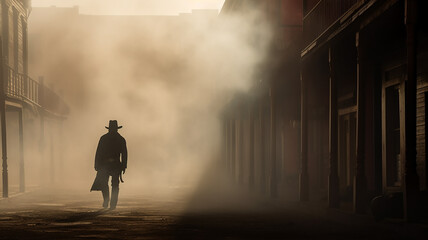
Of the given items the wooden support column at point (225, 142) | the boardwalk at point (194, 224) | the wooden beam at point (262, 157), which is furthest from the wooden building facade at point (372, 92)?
the wooden support column at point (225, 142)

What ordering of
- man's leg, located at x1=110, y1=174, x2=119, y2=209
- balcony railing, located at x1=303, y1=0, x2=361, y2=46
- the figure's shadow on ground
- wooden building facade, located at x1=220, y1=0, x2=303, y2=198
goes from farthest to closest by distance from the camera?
wooden building facade, located at x1=220, y1=0, x2=303, y2=198 < balcony railing, located at x1=303, y1=0, x2=361, y2=46 < man's leg, located at x1=110, y1=174, x2=119, y2=209 < the figure's shadow on ground

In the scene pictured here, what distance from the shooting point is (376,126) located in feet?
68.8

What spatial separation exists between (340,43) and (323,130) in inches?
416

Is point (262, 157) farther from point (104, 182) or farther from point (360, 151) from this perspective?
point (360, 151)

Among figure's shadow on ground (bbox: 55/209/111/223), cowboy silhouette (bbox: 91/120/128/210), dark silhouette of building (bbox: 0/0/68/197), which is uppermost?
dark silhouette of building (bbox: 0/0/68/197)

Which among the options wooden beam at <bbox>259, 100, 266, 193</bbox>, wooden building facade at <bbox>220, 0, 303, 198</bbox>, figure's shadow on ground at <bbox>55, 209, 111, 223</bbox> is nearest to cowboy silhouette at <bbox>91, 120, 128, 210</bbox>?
figure's shadow on ground at <bbox>55, 209, 111, 223</bbox>

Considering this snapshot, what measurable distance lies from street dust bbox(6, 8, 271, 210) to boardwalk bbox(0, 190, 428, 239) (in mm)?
34855

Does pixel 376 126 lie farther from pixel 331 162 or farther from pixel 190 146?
pixel 190 146

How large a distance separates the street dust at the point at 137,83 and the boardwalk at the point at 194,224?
34.9 m

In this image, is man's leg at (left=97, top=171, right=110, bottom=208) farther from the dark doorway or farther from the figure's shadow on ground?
the dark doorway

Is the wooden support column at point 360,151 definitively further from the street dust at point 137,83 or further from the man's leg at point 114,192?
the street dust at point 137,83

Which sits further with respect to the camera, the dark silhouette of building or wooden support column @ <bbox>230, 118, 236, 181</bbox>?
wooden support column @ <bbox>230, 118, 236, 181</bbox>

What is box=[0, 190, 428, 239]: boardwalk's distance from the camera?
12.6m

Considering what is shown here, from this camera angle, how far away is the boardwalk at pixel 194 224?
1259cm
